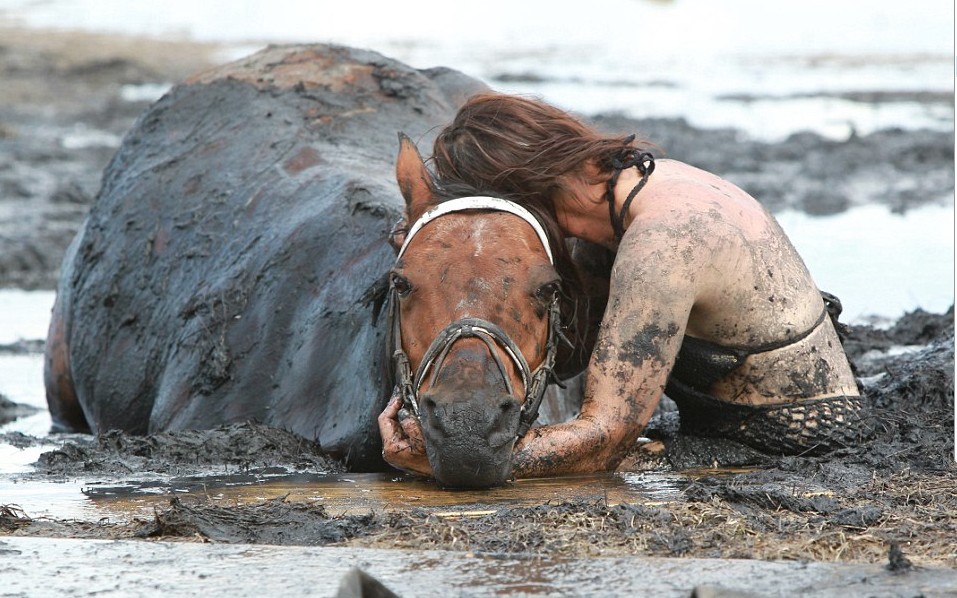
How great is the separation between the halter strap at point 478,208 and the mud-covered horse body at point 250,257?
1.78ft

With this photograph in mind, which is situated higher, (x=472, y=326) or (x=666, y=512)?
(x=472, y=326)

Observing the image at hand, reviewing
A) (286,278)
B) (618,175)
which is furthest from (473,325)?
(286,278)

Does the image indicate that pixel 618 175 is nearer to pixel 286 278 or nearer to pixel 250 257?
pixel 286 278

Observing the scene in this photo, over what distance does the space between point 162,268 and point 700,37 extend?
24667mm

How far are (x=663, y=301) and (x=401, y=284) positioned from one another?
2.46ft

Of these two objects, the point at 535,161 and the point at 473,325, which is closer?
the point at 473,325

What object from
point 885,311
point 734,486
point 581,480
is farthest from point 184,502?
point 885,311

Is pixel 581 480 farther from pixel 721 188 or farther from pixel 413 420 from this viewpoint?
pixel 721 188

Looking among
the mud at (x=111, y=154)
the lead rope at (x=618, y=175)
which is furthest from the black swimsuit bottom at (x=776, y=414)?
the mud at (x=111, y=154)

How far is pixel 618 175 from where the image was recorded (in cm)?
438

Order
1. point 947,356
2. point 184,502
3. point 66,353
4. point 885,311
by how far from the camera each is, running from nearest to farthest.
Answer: point 184,502 → point 947,356 → point 66,353 → point 885,311

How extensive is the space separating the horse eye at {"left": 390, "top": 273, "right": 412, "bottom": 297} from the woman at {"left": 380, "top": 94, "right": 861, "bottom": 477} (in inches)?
14.4

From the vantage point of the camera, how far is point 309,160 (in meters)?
6.53

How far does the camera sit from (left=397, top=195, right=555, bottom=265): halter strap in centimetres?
419
